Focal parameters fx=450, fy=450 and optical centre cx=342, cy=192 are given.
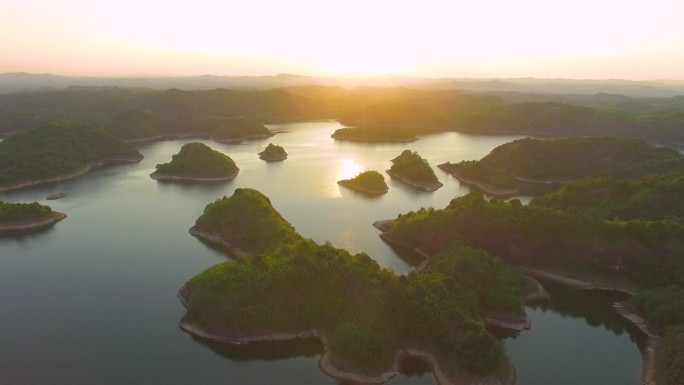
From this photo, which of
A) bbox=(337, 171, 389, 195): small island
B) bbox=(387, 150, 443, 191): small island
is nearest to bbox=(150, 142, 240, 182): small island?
bbox=(337, 171, 389, 195): small island

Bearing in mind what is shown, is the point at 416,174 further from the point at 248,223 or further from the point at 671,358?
the point at 671,358

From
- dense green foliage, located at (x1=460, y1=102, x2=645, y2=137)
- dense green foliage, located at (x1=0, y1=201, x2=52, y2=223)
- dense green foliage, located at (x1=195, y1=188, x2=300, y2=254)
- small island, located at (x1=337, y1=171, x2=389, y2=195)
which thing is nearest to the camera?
dense green foliage, located at (x1=195, y1=188, x2=300, y2=254)

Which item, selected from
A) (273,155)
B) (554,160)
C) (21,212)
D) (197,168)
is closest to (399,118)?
(273,155)

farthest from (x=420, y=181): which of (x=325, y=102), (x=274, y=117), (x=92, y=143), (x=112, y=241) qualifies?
(x=325, y=102)

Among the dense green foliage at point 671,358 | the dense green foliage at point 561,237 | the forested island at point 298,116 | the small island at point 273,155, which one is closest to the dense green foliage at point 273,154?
the small island at point 273,155

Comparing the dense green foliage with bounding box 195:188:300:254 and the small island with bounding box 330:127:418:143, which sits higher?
the dense green foliage with bounding box 195:188:300:254

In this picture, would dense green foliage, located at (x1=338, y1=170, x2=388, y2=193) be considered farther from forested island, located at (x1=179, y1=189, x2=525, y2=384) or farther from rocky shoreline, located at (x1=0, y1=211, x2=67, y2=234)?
rocky shoreline, located at (x1=0, y1=211, x2=67, y2=234)

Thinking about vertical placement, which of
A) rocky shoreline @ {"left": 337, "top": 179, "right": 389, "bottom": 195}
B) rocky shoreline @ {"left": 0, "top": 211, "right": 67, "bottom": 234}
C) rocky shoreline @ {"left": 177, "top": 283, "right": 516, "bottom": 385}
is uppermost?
rocky shoreline @ {"left": 177, "top": 283, "right": 516, "bottom": 385}
